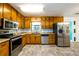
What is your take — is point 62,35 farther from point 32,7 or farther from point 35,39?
point 32,7

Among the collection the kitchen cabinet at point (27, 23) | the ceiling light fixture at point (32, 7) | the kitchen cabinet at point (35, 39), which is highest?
the ceiling light fixture at point (32, 7)

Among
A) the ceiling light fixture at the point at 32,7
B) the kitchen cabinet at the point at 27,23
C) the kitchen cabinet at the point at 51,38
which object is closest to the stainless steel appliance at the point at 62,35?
the kitchen cabinet at the point at 51,38

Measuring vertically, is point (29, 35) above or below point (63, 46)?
above

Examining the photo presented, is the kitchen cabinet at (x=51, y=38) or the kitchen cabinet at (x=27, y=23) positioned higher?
the kitchen cabinet at (x=27, y=23)

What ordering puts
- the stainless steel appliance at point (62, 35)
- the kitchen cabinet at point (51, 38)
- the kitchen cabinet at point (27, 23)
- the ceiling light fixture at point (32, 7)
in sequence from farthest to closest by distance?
1. the kitchen cabinet at point (27, 23)
2. the kitchen cabinet at point (51, 38)
3. the stainless steel appliance at point (62, 35)
4. the ceiling light fixture at point (32, 7)

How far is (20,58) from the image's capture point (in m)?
0.86

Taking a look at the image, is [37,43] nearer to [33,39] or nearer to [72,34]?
[33,39]

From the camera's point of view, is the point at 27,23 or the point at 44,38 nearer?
the point at 44,38

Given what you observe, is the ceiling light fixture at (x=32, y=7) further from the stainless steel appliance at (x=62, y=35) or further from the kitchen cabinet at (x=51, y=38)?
the kitchen cabinet at (x=51, y=38)

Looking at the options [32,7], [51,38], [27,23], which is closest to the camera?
[32,7]

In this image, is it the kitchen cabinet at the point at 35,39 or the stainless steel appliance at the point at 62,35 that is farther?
the kitchen cabinet at the point at 35,39

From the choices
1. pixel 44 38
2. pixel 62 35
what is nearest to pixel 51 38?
pixel 44 38

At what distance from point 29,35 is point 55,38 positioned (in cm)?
190

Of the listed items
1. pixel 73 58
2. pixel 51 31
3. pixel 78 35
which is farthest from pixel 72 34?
pixel 73 58
